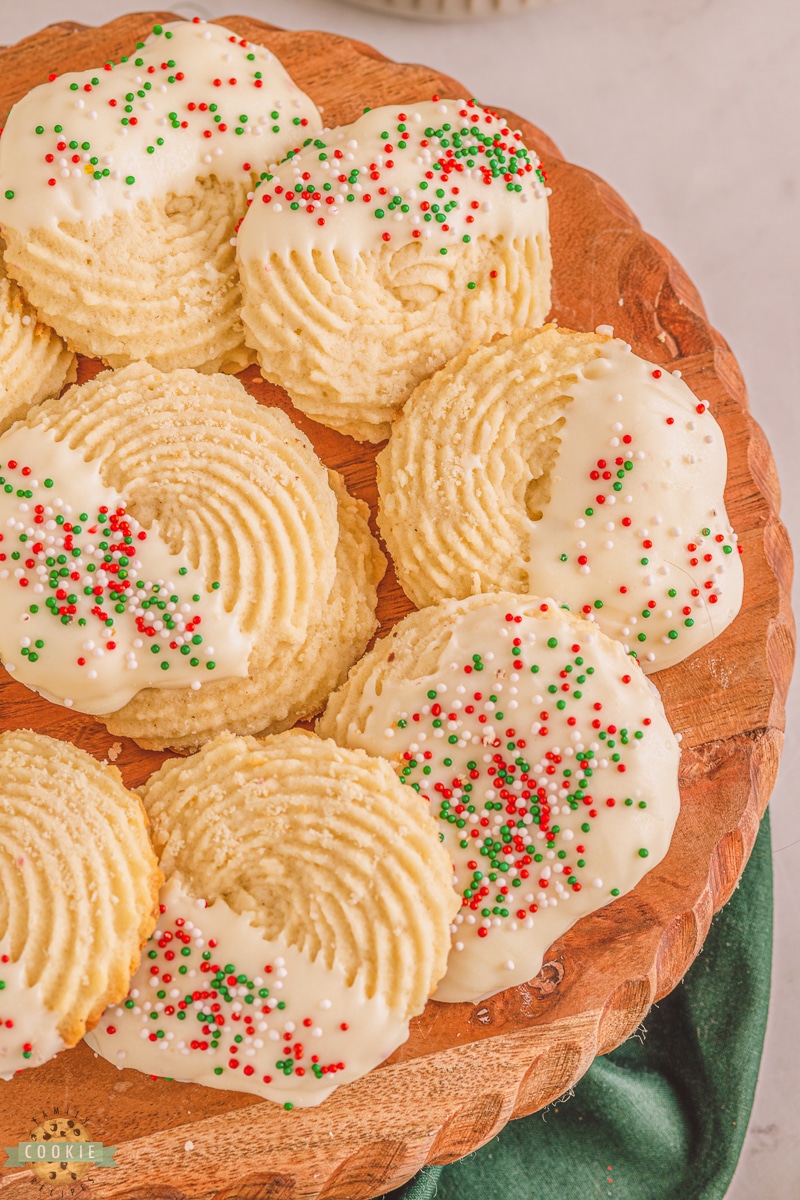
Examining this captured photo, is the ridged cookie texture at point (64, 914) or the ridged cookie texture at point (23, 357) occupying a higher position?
the ridged cookie texture at point (23, 357)

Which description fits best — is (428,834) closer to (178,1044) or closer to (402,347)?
(178,1044)

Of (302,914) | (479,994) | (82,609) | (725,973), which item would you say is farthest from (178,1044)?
(725,973)

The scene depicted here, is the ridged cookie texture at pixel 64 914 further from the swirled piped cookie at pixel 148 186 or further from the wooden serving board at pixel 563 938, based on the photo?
the swirled piped cookie at pixel 148 186

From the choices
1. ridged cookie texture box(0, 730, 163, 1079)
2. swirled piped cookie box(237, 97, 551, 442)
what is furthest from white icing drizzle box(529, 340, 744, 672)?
ridged cookie texture box(0, 730, 163, 1079)

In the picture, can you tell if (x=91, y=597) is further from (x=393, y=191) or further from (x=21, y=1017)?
(x=393, y=191)

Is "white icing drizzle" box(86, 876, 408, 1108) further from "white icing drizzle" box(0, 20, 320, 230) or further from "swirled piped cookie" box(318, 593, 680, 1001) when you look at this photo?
"white icing drizzle" box(0, 20, 320, 230)

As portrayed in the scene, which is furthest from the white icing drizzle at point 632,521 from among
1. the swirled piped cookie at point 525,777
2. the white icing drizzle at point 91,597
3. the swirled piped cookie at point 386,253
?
the white icing drizzle at point 91,597
